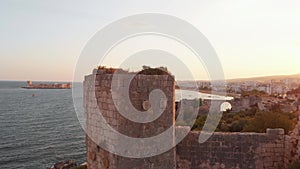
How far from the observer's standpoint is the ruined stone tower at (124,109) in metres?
4.97

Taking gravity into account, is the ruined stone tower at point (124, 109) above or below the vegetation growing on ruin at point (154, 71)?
below

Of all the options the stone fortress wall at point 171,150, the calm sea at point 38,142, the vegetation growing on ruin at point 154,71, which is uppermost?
the vegetation growing on ruin at point 154,71

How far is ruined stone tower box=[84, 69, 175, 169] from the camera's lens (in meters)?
4.97

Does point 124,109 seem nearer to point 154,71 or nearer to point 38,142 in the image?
point 154,71

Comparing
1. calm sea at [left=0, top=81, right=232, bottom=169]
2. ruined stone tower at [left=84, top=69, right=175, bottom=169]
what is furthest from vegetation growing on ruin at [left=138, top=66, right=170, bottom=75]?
calm sea at [left=0, top=81, right=232, bottom=169]

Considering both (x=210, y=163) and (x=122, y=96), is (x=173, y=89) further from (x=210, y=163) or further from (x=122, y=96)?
(x=210, y=163)

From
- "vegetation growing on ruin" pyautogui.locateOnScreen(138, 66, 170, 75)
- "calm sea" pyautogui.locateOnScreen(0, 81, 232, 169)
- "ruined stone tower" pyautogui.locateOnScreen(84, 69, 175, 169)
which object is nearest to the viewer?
"ruined stone tower" pyautogui.locateOnScreen(84, 69, 175, 169)

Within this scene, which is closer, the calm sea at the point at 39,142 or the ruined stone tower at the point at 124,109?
the ruined stone tower at the point at 124,109

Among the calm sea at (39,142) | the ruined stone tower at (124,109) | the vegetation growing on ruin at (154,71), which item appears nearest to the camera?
the ruined stone tower at (124,109)

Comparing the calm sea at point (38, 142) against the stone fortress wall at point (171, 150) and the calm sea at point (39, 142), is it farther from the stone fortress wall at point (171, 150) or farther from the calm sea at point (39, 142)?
the stone fortress wall at point (171, 150)

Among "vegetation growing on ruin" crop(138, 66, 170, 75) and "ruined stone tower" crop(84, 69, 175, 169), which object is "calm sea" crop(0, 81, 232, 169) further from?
"vegetation growing on ruin" crop(138, 66, 170, 75)

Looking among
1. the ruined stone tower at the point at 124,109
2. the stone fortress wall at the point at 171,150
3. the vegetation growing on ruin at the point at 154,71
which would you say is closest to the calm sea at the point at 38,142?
the stone fortress wall at the point at 171,150

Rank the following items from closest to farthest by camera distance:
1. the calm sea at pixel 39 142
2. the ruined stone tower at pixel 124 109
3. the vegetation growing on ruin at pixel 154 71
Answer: the ruined stone tower at pixel 124 109, the vegetation growing on ruin at pixel 154 71, the calm sea at pixel 39 142

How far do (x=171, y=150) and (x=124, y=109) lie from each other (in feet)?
4.25
